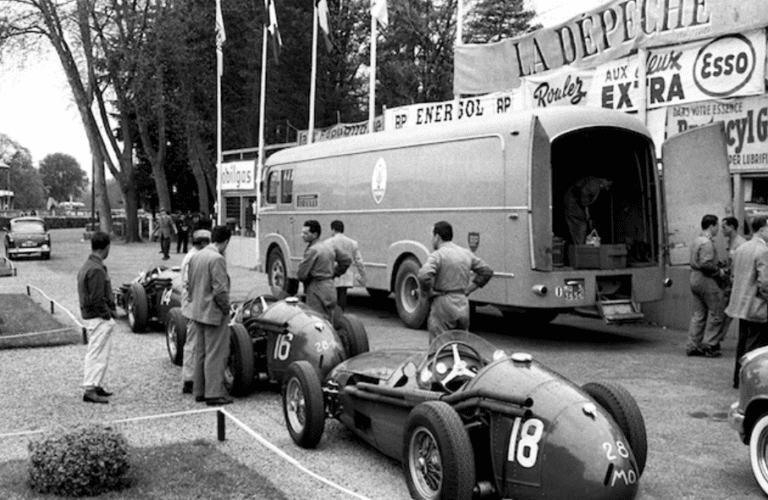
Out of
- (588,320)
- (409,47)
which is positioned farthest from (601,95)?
(409,47)

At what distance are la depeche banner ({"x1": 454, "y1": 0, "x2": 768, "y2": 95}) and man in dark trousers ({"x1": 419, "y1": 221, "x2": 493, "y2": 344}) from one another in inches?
295

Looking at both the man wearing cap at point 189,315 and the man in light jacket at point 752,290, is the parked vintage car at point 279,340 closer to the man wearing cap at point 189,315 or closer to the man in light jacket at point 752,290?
the man wearing cap at point 189,315

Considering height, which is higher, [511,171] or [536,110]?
[536,110]

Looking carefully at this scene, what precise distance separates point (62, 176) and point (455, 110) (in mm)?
151218

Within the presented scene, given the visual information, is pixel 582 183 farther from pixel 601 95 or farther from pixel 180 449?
pixel 180 449

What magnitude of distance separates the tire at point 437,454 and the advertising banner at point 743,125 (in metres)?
9.81

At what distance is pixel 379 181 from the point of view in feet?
51.5

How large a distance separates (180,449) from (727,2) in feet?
37.0

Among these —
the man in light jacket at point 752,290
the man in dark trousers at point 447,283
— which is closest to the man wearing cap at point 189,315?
the man in dark trousers at point 447,283

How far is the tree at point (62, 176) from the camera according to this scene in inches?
6161

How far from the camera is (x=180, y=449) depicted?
7.15m

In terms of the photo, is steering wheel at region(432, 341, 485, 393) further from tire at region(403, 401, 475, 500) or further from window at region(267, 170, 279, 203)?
window at region(267, 170, 279, 203)

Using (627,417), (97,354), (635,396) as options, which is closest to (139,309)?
(97,354)

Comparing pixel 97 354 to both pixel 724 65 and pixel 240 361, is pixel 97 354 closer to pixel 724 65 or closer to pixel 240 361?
pixel 240 361
